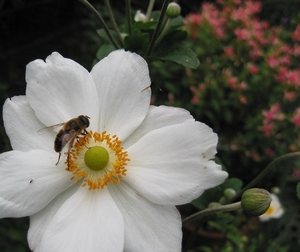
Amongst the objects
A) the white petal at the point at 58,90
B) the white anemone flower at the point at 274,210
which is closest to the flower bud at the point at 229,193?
the white petal at the point at 58,90

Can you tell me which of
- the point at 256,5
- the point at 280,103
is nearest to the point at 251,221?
the point at 280,103

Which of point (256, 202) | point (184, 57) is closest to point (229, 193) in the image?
point (256, 202)

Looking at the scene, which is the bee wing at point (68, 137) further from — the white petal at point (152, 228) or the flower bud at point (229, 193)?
the flower bud at point (229, 193)

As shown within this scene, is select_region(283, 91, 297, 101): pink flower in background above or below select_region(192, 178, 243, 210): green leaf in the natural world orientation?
below

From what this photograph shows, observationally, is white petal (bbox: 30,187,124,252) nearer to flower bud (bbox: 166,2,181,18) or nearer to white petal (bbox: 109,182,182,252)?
white petal (bbox: 109,182,182,252)

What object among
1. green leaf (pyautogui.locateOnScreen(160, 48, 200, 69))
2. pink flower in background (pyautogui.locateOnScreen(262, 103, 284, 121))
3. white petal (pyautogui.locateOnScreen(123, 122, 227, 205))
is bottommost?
pink flower in background (pyautogui.locateOnScreen(262, 103, 284, 121))

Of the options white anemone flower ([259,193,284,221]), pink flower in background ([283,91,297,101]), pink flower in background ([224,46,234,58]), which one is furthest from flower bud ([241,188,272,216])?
pink flower in background ([224,46,234,58])

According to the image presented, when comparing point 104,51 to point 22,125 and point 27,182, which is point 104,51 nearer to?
point 22,125
